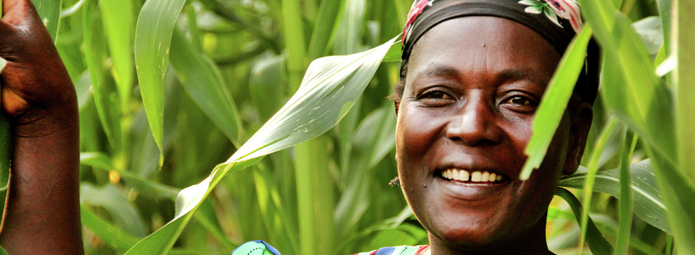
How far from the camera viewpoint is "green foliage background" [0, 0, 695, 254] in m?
0.35

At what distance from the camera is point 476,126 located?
0.54 metres

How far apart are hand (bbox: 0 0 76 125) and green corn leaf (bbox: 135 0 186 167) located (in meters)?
0.07

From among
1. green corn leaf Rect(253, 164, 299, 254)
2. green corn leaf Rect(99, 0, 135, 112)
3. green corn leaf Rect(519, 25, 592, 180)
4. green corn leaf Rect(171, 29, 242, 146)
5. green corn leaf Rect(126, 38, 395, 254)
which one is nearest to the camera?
green corn leaf Rect(519, 25, 592, 180)

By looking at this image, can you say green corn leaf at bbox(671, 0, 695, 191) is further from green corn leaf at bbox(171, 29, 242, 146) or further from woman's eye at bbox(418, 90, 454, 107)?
green corn leaf at bbox(171, 29, 242, 146)

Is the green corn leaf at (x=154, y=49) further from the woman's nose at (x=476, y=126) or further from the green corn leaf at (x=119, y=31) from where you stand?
the woman's nose at (x=476, y=126)

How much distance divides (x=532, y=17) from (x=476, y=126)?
11 centimetres

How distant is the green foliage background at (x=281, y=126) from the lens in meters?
0.35

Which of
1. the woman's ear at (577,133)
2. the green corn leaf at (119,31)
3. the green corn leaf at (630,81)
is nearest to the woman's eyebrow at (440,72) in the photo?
the woman's ear at (577,133)

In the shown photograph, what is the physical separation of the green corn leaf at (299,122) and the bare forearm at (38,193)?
9 cm

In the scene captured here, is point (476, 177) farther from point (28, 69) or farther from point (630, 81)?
point (28, 69)

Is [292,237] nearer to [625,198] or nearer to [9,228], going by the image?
[9,228]

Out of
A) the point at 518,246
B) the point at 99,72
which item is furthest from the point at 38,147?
the point at 518,246

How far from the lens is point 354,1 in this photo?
0.91 metres

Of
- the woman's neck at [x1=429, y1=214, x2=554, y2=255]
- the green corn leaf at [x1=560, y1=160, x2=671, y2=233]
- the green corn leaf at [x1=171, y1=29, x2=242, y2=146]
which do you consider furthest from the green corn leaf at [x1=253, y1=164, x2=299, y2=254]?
the green corn leaf at [x1=560, y1=160, x2=671, y2=233]
